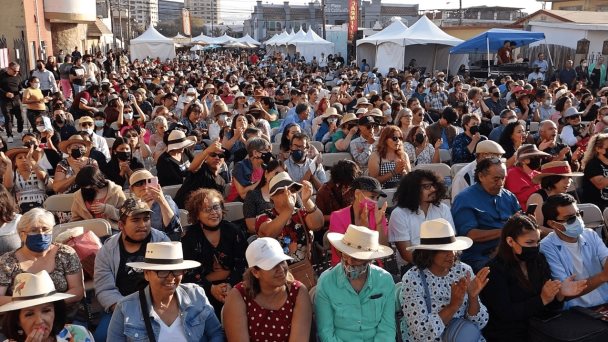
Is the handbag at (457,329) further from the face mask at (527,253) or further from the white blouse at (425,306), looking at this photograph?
the face mask at (527,253)

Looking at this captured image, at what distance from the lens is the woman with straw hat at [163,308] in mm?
3691

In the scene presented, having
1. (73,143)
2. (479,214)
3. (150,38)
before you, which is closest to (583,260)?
(479,214)

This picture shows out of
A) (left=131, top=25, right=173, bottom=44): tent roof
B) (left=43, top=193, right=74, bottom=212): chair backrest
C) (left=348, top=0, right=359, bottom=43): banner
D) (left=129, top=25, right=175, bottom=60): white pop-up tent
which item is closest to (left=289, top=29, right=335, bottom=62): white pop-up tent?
(left=348, top=0, right=359, bottom=43): banner

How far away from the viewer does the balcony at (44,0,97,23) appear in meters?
30.9

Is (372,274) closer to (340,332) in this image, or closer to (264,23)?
(340,332)

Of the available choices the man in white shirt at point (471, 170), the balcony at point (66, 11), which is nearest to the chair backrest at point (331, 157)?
the man in white shirt at point (471, 170)

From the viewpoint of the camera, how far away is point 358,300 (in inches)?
153

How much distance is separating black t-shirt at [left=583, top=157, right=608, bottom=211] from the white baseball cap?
4.37 meters

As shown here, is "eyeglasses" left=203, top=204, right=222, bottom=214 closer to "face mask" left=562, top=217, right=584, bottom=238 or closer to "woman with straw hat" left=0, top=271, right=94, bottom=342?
"woman with straw hat" left=0, top=271, right=94, bottom=342

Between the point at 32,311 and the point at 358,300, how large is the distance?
1841 millimetres

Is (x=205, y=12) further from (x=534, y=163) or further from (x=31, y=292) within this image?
(x=31, y=292)

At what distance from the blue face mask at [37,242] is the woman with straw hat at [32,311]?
31.5 inches

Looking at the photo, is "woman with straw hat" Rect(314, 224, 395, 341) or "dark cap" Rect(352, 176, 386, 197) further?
"dark cap" Rect(352, 176, 386, 197)

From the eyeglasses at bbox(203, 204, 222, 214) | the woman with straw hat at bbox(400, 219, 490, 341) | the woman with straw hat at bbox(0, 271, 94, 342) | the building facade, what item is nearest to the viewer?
the woman with straw hat at bbox(0, 271, 94, 342)
